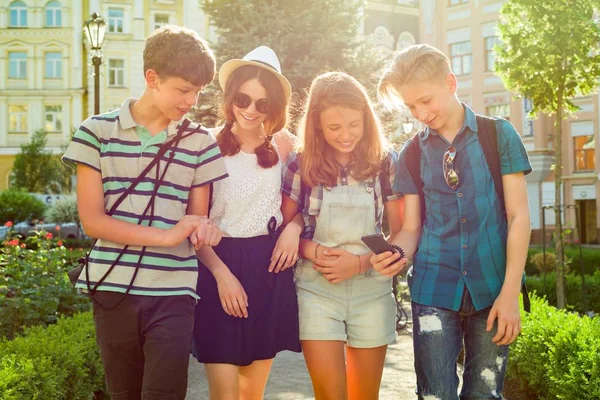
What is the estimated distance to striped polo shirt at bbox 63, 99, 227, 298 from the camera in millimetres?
2916

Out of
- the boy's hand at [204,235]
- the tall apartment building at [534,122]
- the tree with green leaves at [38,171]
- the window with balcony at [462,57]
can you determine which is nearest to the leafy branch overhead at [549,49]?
the boy's hand at [204,235]

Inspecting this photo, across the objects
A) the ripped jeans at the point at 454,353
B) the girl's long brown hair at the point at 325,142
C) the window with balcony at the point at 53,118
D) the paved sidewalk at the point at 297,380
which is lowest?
the paved sidewalk at the point at 297,380

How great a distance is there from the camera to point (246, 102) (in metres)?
3.54

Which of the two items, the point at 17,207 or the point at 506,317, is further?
the point at 17,207

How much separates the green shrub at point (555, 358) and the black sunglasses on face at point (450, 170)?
194 cm

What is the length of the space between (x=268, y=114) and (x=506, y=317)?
140 cm

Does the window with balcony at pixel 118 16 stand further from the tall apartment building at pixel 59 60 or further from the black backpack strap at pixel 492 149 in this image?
the black backpack strap at pixel 492 149

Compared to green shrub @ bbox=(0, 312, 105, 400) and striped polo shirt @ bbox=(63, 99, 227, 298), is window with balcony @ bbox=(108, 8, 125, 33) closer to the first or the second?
green shrub @ bbox=(0, 312, 105, 400)

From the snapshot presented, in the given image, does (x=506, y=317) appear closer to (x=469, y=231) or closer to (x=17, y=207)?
(x=469, y=231)

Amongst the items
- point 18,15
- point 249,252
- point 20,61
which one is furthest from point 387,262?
point 18,15

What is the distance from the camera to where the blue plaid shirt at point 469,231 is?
313cm

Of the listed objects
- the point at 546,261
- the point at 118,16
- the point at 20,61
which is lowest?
the point at 546,261

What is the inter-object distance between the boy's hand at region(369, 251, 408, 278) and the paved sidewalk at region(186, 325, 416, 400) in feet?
10.2

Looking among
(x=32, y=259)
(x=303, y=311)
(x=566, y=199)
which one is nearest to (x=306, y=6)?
(x=32, y=259)
